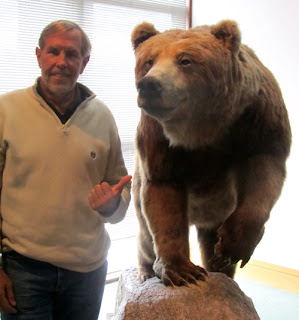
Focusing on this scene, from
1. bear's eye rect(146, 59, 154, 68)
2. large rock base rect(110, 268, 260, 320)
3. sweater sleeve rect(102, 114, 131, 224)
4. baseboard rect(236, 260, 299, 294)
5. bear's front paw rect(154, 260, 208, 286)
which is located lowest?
baseboard rect(236, 260, 299, 294)

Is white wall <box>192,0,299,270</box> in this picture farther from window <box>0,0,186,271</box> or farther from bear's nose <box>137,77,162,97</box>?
bear's nose <box>137,77,162,97</box>

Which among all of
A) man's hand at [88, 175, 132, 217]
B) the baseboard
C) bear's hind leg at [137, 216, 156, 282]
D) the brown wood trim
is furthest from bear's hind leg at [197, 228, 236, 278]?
the brown wood trim

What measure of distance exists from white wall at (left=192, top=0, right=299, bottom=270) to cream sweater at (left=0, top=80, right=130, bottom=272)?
253 centimetres

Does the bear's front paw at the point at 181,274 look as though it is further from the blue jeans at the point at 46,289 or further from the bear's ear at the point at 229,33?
the bear's ear at the point at 229,33

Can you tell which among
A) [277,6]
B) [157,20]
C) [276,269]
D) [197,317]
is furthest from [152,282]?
[157,20]

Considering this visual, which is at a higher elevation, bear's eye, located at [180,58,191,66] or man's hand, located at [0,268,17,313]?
bear's eye, located at [180,58,191,66]

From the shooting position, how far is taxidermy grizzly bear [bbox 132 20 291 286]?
1.60m

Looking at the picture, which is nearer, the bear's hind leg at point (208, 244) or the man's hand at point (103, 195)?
the man's hand at point (103, 195)

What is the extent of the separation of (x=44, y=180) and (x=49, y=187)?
0.12ft

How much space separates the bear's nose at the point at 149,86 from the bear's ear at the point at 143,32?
0.47m

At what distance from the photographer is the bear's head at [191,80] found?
1.52 m

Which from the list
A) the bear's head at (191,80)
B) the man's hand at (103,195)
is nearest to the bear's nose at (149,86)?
the bear's head at (191,80)

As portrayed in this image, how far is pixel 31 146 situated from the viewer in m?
1.64

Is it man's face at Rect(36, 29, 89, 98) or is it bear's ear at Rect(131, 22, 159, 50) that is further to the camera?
bear's ear at Rect(131, 22, 159, 50)
